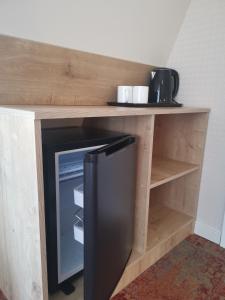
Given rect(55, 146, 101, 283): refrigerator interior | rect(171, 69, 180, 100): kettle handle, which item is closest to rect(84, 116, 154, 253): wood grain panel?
rect(55, 146, 101, 283): refrigerator interior

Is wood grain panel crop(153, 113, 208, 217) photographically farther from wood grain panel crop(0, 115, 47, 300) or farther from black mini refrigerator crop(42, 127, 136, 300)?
wood grain panel crop(0, 115, 47, 300)

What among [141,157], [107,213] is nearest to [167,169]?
[141,157]

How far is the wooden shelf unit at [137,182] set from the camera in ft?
2.38

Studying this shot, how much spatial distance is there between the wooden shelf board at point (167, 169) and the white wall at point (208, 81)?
5.9 inches

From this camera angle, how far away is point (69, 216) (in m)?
1.06

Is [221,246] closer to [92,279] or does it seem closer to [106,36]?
[92,279]

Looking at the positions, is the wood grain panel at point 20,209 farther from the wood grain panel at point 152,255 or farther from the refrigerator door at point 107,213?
the wood grain panel at point 152,255

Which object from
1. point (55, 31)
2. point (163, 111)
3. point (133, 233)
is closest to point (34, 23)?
point (55, 31)

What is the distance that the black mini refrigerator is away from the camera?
77 centimetres

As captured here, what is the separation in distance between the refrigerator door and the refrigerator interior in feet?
0.48

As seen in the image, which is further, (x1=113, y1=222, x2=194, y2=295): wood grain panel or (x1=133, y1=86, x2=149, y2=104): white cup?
(x1=133, y1=86, x2=149, y2=104): white cup

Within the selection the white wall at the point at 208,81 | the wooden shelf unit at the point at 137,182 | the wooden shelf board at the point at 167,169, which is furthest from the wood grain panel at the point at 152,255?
the wooden shelf board at the point at 167,169

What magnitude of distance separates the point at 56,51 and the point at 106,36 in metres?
0.28

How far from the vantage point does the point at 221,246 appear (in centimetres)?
150
